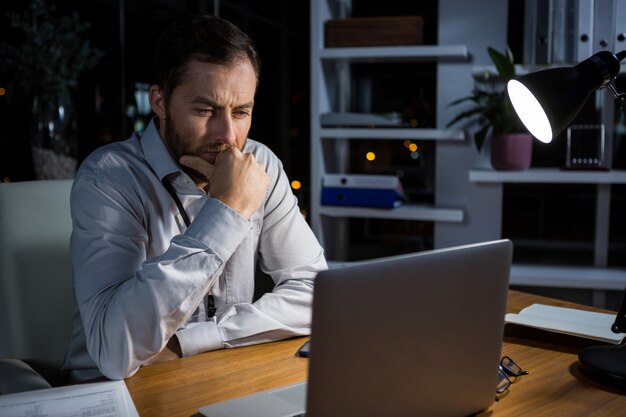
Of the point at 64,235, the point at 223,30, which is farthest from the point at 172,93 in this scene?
the point at 64,235

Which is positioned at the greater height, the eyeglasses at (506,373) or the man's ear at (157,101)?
the man's ear at (157,101)

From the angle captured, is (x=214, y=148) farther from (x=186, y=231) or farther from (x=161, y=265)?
(x=161, y=265)

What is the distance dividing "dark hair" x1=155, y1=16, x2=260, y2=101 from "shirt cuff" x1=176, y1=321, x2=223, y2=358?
52cm

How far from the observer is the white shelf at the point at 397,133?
2744 millimetres

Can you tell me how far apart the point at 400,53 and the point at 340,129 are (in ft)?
1.35

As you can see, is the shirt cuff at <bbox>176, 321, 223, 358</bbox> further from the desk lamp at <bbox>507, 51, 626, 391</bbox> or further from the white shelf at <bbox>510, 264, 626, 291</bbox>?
the white shelf at <bbox>510, 264, 626, 291</bbox>

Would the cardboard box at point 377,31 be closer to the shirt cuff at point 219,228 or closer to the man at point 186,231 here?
the man at point 186,231

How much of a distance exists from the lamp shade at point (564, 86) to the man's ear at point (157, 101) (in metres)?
0.75

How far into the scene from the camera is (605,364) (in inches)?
43.0

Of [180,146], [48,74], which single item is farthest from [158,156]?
[48,74]

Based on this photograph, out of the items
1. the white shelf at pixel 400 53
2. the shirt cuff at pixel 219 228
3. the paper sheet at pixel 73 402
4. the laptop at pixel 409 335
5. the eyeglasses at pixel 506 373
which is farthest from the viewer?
the white shelf at pixel 400 53

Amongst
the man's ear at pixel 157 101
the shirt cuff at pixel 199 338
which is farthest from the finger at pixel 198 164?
the shirt cuff at pixel 199 338

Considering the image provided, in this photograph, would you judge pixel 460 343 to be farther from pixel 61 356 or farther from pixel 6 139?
pixel 6 139

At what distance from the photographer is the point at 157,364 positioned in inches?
45.4
